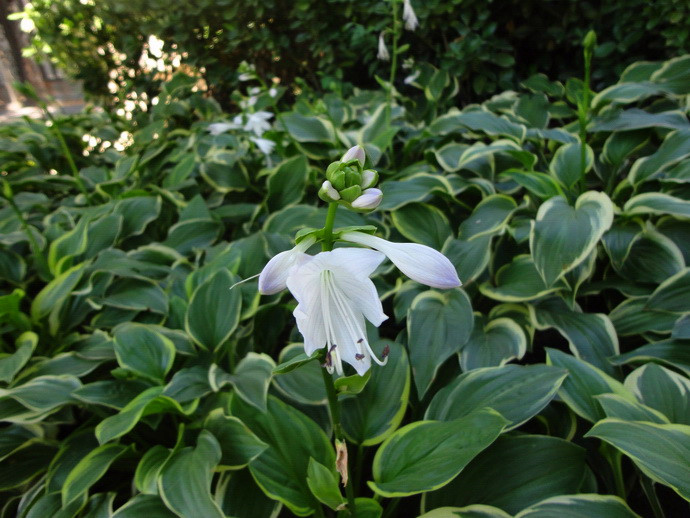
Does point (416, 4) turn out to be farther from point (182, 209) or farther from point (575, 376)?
point (575, 376)

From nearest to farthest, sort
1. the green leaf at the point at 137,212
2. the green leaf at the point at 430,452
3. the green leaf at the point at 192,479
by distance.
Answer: the green leaf at the point at 430,452 → the green leaf at the point at 192,479 → the green leaf at the point at 137,212

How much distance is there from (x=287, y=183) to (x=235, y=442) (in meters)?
1.36

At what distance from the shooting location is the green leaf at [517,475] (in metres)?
1.02

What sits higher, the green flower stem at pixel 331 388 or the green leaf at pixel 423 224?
the green flower stem at pixel 331 388

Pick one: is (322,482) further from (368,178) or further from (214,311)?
(214,311)

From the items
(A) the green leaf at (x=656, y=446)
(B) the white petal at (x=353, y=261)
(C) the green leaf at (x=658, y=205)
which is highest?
(B) the white petal at (x=353, y=261)

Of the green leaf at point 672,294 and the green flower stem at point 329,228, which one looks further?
the green leaf at point 672,294

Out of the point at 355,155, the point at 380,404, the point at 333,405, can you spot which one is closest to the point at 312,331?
the point at 333,405

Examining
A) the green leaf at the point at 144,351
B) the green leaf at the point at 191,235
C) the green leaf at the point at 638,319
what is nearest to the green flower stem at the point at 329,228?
the green leaf at the point at 144,351

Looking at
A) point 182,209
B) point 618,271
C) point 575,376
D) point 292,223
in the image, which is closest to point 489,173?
point 618,271

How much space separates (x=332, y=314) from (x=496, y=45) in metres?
2.87

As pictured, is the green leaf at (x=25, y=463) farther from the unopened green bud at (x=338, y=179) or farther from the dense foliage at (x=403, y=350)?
the unopened green bud at (x=338, y=179)

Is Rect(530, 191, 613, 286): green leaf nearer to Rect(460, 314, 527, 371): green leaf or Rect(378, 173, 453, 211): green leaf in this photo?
Rect(460, 314, 527, 371): green leaf

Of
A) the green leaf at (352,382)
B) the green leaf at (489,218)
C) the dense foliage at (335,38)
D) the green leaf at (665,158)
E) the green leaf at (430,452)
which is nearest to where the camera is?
the green leaf at (352,382)
